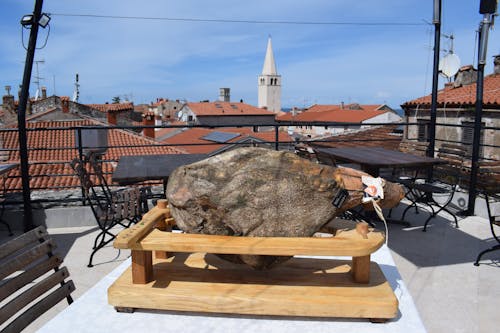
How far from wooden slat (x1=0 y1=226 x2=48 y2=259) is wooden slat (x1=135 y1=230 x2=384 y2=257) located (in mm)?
Result: 543

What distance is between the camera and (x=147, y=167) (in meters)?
4.03

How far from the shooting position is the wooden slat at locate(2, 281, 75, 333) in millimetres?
1638

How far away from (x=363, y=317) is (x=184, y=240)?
0.81 meters

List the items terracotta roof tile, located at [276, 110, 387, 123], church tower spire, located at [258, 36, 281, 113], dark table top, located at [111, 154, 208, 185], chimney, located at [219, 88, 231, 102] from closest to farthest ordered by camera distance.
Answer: dark table top, located at [111, 154, 208, 185]
terracotta roof tile, located at [276, 110, 387, 123]
chimney, located at [219, 88, 231, 102]
church tower spire, located at [258, 36, 281, 113]

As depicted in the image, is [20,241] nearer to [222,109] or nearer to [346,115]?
[222,109]

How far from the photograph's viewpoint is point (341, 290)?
1749mm

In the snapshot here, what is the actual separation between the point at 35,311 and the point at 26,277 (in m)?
0.15

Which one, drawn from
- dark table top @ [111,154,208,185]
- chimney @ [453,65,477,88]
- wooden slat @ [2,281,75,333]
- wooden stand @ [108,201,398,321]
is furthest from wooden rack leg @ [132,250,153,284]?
chimney @ [453,65,477,88]

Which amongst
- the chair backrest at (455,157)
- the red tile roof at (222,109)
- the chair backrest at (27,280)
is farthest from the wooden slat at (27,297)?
the red tile roof at (222,109)

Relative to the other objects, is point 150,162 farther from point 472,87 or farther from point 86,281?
point 472,87

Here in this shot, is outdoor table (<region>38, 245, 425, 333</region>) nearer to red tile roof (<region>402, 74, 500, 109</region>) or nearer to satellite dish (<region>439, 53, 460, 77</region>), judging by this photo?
satellite dish (<region>439, 53, 460, 77</region>)

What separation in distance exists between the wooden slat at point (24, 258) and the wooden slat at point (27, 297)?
0.11 meters

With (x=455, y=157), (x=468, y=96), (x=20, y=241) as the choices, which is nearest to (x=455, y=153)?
(x=455, y=157)

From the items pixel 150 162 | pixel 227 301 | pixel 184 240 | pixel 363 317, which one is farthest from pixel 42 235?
pixel 150 162
